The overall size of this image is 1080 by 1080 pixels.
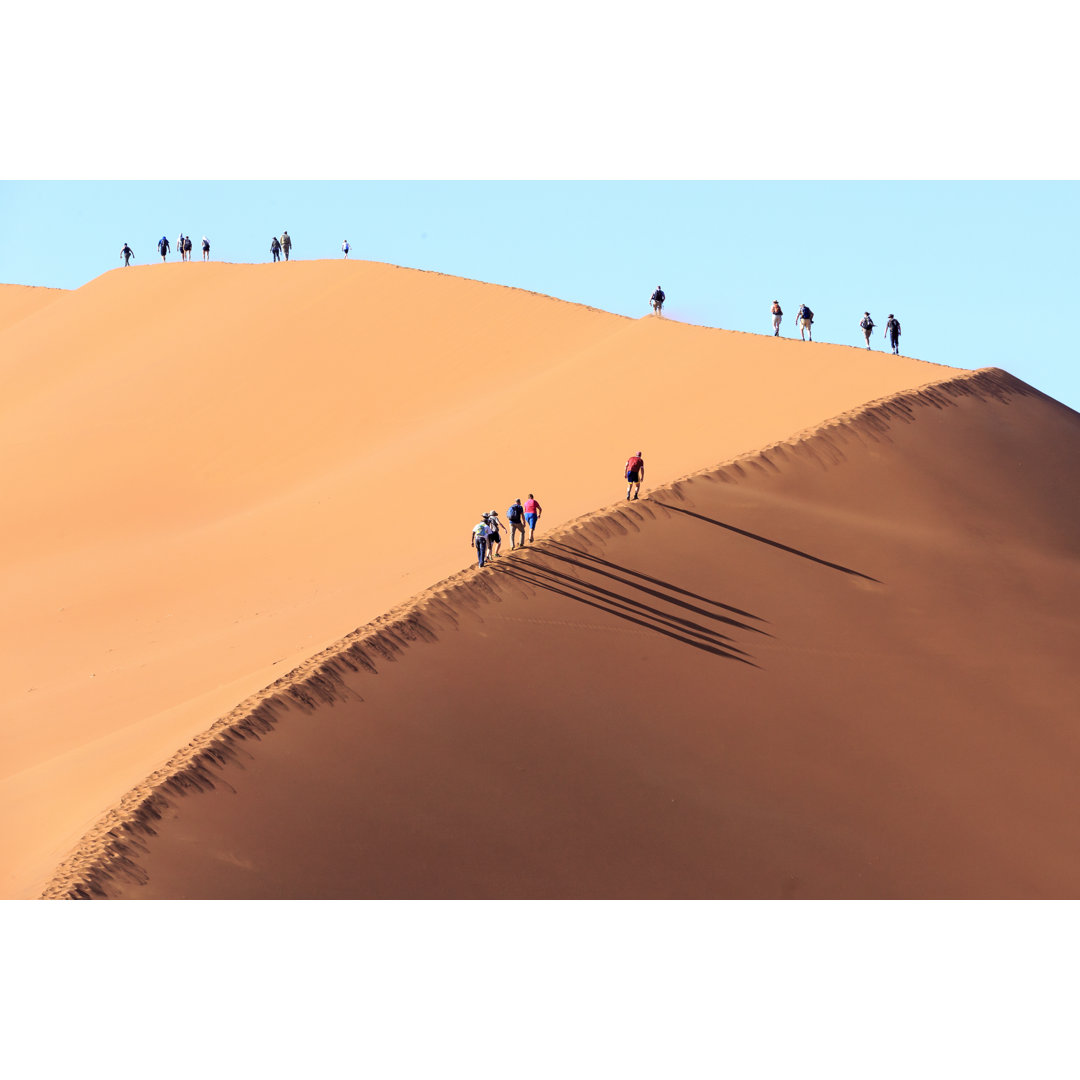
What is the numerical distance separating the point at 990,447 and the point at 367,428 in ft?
52.8

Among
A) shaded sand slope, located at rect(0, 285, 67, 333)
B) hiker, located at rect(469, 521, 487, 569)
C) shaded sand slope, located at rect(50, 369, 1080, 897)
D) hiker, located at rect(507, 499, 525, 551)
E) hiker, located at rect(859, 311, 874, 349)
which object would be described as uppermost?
shaded sand slope, located at rect(0, 285, 67, 333)

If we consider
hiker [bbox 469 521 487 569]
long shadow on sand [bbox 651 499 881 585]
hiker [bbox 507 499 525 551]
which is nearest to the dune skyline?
hiker [bbox 507 499 525 551]

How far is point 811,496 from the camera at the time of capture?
2520 centimetres

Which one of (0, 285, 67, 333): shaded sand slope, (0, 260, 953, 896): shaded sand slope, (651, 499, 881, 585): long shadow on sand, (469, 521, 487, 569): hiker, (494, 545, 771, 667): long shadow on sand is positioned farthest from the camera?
(0, 285, 67, 333): shaded sand slope

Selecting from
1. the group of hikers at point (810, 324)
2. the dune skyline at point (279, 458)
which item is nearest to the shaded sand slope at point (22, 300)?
the dune skyline at point (279, 458)

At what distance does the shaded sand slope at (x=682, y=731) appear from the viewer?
51.0 feet

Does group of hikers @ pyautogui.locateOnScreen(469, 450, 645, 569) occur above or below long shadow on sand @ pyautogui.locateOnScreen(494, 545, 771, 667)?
above

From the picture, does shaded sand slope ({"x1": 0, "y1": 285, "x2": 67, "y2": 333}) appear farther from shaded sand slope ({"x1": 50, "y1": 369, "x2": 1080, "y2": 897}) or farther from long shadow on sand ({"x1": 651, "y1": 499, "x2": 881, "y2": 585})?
shaded sand slope ({"x1": 50, "y1": 369, "x2": 1080, "y2": 897})

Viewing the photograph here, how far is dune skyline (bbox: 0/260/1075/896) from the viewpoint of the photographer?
846 inches

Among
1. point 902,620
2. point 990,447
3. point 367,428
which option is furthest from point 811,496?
point 367,428

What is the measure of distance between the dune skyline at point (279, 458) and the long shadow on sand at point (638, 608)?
5.58 ft

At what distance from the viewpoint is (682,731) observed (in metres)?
18.7

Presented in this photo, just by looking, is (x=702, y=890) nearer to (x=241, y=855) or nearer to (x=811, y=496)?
(x=241, y=855)

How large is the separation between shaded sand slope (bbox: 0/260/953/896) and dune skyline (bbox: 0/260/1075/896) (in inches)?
3.2
